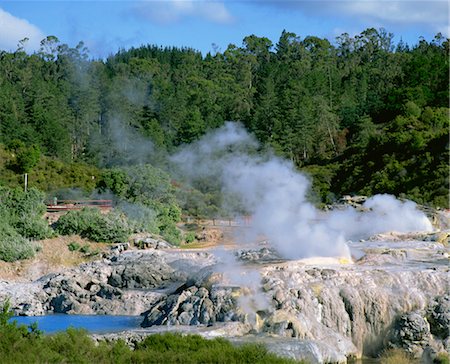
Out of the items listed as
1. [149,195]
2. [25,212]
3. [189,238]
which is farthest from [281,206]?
[149,195]

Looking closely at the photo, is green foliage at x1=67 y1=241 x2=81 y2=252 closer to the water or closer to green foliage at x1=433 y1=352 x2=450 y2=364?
the water

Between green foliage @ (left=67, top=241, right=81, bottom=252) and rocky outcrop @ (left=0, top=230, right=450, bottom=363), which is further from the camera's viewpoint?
green foliage @ (left=67, top=241, right=81, bottom=252)

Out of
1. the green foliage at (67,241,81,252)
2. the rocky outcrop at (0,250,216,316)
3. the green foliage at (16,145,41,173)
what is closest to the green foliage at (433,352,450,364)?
the rocky outcrop at (0,250,216,316)

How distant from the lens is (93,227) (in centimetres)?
3612

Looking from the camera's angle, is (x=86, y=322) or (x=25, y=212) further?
(x=25, y=212)

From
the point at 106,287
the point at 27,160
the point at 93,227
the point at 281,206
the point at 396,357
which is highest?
the point at 27,160

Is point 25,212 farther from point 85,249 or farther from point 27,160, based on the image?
point 27,160

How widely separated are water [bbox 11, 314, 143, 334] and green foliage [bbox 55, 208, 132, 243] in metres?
9.02

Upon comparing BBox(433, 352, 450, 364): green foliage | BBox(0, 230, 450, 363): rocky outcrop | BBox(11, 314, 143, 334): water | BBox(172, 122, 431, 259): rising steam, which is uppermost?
BBox(172, 122, 431, 259): rising steam

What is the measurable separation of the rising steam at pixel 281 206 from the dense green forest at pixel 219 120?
534cm

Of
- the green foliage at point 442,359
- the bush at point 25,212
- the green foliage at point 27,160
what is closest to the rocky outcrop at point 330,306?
the green foliage at point 442,359

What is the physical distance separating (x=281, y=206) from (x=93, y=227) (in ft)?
34.4

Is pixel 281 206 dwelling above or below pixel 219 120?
below

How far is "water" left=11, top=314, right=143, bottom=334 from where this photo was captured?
2409 centimetres
